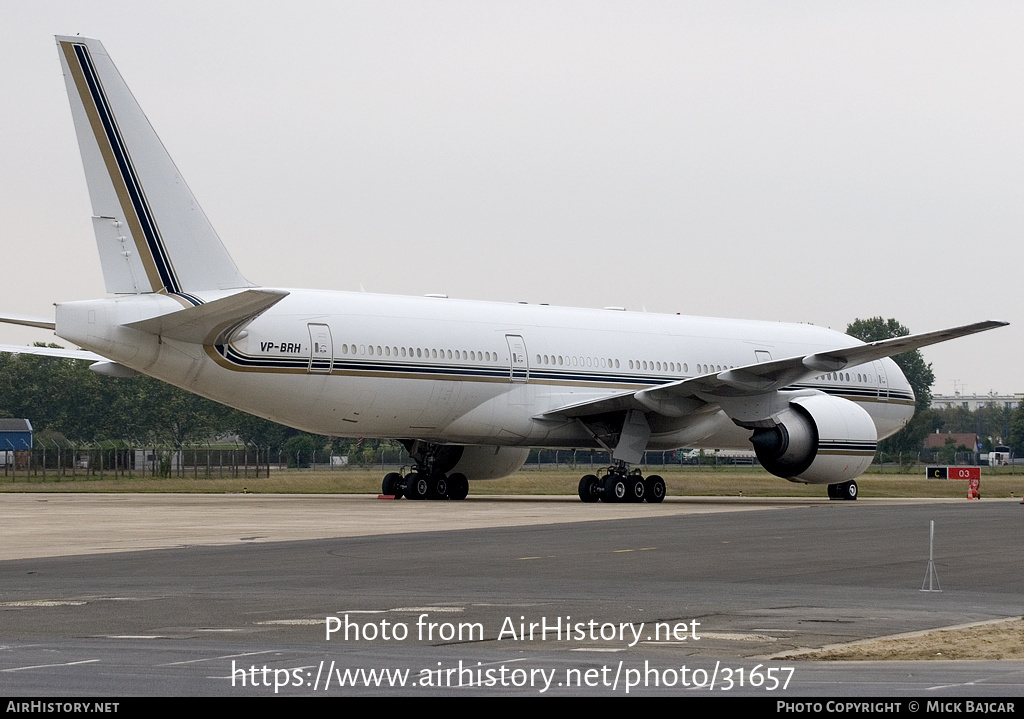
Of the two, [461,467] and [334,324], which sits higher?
[334,324]

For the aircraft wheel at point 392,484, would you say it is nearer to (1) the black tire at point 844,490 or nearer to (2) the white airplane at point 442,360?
(2) the white airplane at point 442,360

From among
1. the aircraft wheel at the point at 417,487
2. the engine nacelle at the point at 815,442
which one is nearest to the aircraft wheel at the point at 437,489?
the aircraft wheel at the point at 417,487

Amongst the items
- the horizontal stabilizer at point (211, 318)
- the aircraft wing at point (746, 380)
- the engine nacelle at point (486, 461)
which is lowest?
the engine nacelle at point (486, 461)

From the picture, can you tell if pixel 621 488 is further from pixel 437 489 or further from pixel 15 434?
pixel 15 434

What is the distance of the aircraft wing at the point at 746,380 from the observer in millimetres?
32469

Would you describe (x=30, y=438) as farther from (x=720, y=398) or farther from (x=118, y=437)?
(x=720, y=398)

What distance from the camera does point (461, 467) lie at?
1502 inches

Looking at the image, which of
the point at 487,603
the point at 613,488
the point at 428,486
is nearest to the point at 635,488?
the point at 613,488

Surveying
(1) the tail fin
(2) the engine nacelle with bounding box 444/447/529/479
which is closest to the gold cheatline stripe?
(1) the tail fin

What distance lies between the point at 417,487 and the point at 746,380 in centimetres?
867

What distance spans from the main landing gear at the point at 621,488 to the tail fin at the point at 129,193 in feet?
35.6

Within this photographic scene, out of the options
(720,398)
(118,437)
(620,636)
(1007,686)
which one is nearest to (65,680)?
(620,636)

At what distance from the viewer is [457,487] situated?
121 feet
